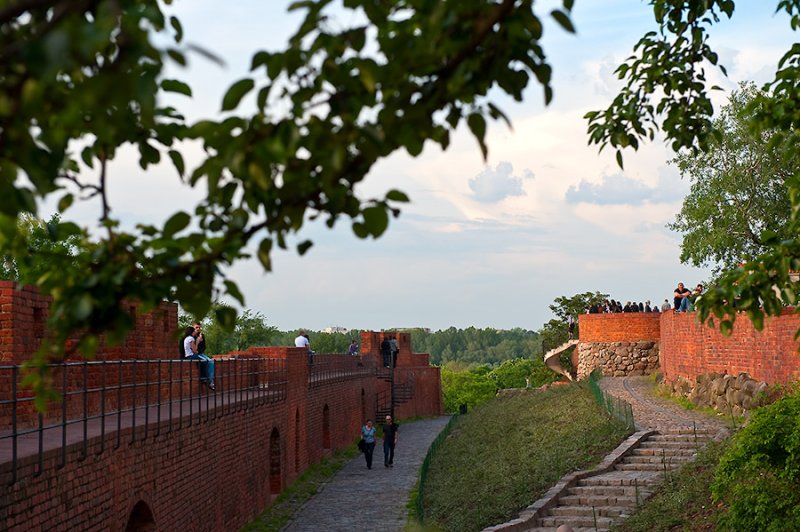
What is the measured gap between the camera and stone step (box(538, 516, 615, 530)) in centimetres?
1454

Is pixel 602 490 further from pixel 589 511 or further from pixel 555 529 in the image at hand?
pixel 555 529

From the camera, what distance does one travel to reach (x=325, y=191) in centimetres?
361

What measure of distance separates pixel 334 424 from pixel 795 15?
26954 mm

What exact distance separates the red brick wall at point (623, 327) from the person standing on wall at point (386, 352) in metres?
10.3

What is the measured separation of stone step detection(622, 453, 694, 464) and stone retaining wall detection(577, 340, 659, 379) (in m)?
20.4

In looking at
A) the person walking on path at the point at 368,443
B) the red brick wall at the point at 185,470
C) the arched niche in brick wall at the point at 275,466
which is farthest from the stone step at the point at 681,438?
the person walking on path at the point at 368,443

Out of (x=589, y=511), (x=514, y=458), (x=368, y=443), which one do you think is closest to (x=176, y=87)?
(x=589, y=511)

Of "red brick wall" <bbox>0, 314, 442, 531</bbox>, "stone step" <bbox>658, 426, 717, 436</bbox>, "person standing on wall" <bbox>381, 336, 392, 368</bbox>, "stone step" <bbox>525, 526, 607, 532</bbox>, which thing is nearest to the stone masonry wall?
"person standing on wall" <bbox>381, 336, 392, 368</bbox>

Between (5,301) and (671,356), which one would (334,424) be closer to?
(671,356)

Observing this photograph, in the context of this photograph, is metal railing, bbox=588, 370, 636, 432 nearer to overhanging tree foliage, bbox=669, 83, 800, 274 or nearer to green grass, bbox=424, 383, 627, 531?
green grass, bbox=424, 383, 627, 531

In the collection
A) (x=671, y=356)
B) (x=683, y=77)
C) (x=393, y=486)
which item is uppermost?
(x=683, y=77)

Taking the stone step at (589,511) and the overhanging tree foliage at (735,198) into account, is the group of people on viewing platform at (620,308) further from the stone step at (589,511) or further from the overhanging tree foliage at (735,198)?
the stone step at (589,511)

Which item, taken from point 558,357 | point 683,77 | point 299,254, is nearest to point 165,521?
point 683,77

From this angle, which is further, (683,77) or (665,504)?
(665,504)
